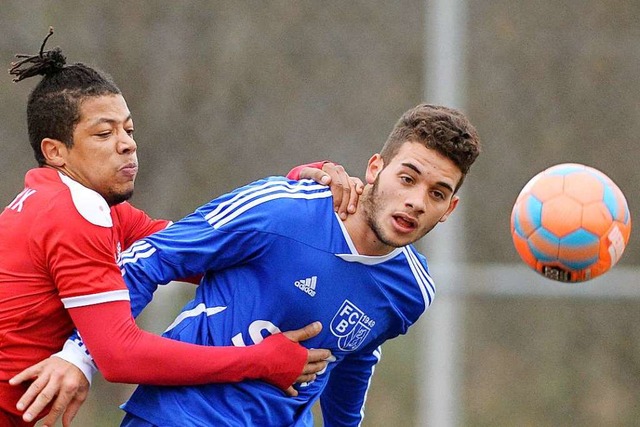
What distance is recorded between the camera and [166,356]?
3516 mm

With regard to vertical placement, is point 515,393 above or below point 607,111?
below

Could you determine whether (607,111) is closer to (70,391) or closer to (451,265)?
(451,265)

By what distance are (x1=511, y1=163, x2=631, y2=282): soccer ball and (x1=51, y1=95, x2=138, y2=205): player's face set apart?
1.39 m

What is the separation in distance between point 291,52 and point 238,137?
0.74 meters

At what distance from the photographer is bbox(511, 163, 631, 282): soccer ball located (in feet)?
13.1

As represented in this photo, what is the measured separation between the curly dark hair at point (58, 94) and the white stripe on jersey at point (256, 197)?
0.50 metres

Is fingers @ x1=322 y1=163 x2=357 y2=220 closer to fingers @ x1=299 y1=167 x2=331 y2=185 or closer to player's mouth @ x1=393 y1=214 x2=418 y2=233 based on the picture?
fingers @ x1=299 y1=167 x2=331 y2=185

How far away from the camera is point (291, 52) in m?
8.81

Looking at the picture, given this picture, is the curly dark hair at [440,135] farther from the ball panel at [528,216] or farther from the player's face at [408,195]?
the ball panel at [528,216]

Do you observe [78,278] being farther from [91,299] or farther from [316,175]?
[316,175]

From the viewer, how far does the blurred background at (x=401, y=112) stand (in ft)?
26.9

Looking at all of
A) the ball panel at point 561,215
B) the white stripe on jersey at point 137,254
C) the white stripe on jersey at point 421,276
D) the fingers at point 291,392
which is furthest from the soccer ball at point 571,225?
the white stripe on jersey at point 137,254

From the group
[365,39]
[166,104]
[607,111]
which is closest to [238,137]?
[166,104]

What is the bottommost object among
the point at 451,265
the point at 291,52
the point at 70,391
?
the point at 70,391
